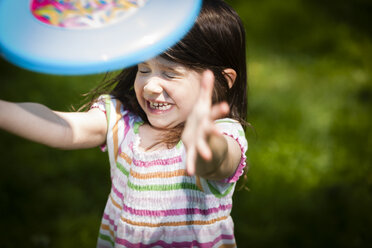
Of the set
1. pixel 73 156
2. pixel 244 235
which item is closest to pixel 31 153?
pixel 73 156

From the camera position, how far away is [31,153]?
2.74m

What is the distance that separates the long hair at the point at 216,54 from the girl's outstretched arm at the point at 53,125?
145 mm

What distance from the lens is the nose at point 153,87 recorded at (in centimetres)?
132

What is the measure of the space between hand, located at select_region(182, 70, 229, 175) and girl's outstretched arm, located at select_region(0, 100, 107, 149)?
1.64 ft

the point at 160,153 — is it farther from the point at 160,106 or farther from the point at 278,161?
the point at 278,161

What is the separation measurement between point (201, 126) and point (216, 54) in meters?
0.47

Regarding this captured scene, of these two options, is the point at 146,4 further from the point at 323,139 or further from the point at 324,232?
the point at 323,139

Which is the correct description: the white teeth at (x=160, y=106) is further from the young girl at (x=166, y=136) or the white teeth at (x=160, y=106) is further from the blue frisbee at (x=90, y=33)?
the blue frisbee at (x=90, y=33)

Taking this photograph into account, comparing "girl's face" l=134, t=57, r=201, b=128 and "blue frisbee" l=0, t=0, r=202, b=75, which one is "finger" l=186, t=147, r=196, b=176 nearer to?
"blue frisbee" l=0, t=0, r=202, b=75

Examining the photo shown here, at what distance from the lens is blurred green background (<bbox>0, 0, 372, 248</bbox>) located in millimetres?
2277

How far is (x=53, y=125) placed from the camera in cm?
136

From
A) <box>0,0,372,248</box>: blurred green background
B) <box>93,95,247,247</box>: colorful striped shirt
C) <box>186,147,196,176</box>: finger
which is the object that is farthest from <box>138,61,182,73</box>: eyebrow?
<box>0,0,372,248</box>: blurred green background

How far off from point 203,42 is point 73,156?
1.60 meters

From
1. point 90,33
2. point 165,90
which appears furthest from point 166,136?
point 90,33
